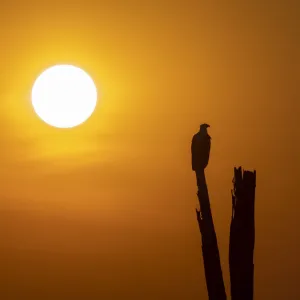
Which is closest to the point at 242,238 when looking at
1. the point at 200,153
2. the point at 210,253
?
the point at 210,253

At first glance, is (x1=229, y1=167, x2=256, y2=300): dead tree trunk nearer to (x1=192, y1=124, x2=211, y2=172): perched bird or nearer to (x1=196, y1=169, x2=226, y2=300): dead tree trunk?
(x1=196, y1=169, x2=226, y2=300): dead tree trunk

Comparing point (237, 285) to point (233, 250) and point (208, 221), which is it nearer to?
point (233, 250)

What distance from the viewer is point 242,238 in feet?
21.0

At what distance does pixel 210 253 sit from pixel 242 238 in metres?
0.43

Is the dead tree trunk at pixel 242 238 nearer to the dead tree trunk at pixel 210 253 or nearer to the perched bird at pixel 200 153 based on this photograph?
the dead tree trunk at pixel 210 253

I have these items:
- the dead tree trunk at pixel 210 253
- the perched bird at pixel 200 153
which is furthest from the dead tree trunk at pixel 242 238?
the perched bird at pixel 200 153

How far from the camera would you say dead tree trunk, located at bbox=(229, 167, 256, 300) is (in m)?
6.34

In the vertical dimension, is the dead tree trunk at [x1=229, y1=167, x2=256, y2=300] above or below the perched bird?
below

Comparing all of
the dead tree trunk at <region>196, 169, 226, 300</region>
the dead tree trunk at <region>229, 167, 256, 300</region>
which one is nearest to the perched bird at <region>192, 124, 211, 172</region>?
the dead tree trunk at <region>196, 169, 226, 300</region>

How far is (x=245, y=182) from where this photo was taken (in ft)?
21.0

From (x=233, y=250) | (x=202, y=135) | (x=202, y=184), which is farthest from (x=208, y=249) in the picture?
(x=202, y=135)

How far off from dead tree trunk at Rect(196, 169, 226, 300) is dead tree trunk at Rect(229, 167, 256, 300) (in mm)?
160

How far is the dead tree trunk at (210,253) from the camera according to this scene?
638cm

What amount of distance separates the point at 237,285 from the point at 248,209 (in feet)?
2.98
